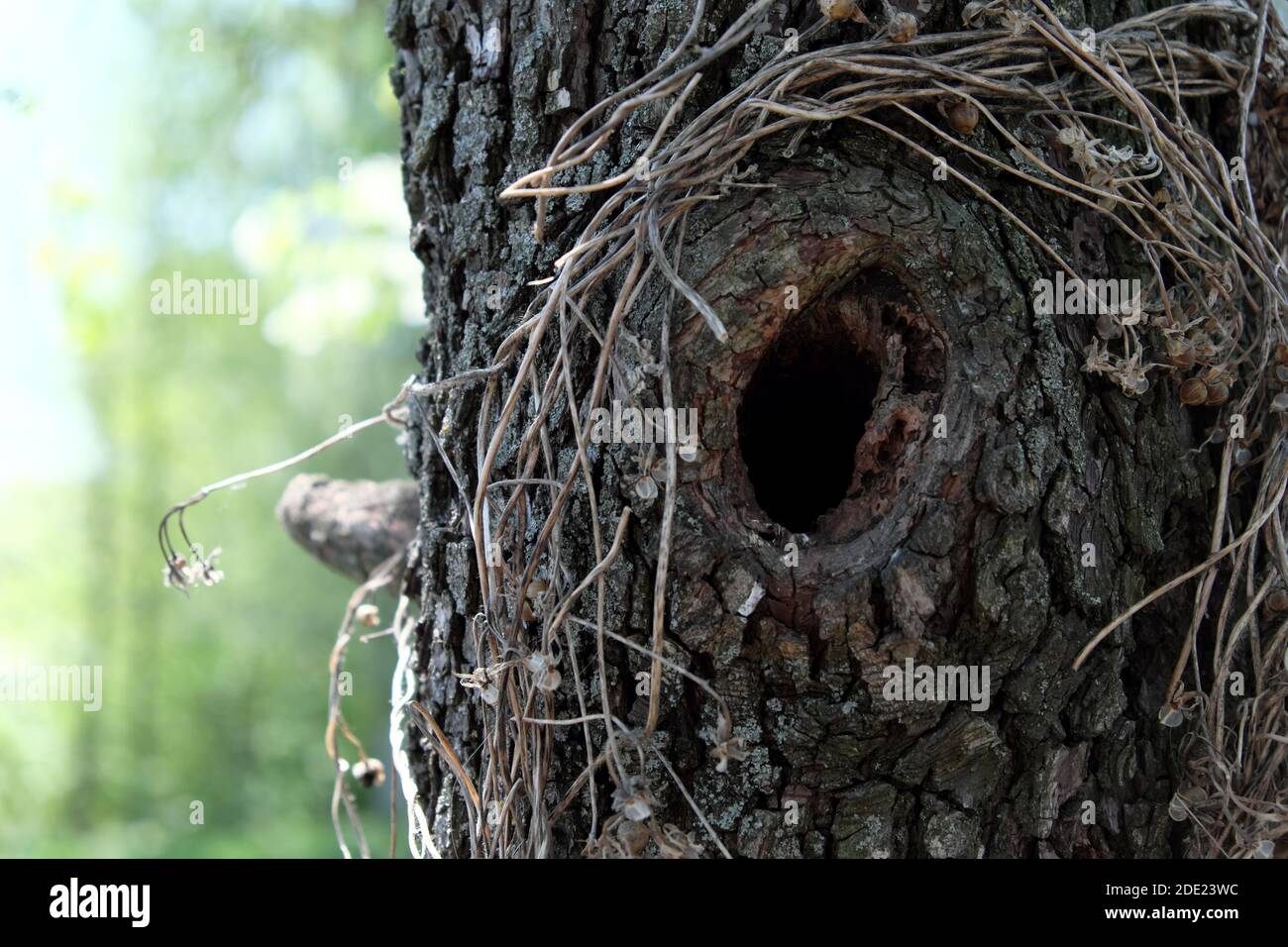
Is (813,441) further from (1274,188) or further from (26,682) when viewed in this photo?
(26,682)

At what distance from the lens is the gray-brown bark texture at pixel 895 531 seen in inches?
39.8

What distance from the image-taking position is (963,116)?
1061 mm

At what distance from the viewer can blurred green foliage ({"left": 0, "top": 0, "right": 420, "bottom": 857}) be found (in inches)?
225

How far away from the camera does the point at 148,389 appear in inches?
263

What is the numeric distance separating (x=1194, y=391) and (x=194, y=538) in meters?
6.73

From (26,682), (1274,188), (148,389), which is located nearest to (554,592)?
(1274,188)

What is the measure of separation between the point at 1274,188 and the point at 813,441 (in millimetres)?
681

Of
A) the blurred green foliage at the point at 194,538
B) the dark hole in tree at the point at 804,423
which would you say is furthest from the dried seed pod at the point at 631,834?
the blurred green foliage at the point at 194,538
